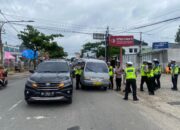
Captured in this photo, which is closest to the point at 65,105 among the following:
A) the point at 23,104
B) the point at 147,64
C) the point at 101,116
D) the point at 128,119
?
the point at 23,104

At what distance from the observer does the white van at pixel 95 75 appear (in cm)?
1755

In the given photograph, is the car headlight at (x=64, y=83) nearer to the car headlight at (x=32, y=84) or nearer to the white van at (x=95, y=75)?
the car headlight at (x=32, y=84)

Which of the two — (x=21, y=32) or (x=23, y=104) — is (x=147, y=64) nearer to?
(x=23, y=104)

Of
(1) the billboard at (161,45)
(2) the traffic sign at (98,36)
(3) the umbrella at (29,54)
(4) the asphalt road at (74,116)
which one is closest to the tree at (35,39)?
(3) the umbrella at (29,54)

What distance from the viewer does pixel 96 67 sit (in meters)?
18.8

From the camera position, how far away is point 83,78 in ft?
58.5

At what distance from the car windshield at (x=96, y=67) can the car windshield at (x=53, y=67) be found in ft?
15.2

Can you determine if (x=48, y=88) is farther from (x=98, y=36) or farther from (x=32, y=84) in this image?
(x=98, y=36)

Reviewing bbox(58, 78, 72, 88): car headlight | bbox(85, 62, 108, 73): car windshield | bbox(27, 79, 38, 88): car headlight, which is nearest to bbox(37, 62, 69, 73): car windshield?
bbox(58, 78, 72, 88): car headlight

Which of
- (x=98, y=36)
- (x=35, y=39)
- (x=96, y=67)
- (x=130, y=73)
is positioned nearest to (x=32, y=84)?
(x=130, y=73)

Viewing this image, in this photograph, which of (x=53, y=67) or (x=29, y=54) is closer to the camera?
(x=53, y=67)

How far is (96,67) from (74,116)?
9.45 metres

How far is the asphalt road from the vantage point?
8.15 meters

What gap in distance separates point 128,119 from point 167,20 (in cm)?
1494
